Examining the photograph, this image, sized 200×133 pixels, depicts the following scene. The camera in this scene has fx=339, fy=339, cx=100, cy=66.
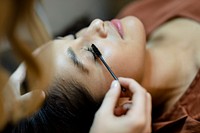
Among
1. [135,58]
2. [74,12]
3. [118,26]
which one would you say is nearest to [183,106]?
[135,58]

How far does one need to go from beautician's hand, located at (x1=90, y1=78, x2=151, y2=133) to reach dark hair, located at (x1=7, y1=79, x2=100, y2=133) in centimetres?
8

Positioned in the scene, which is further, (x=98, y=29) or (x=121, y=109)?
(x=98, y=29)

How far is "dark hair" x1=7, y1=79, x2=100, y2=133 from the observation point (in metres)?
0.95

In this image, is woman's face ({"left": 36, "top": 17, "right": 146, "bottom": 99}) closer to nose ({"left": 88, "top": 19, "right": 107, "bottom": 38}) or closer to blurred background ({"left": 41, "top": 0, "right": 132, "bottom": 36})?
nose ({"left": 88, "top": 19, "right": 107, "bottom": 38})

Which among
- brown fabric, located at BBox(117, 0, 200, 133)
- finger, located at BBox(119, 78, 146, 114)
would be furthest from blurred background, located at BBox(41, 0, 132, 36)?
finger, located at BBox(119, 78, 146, 114)

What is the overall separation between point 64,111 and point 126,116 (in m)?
0.20

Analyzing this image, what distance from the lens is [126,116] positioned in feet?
2.82

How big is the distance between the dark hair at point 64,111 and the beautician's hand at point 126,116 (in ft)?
0.27

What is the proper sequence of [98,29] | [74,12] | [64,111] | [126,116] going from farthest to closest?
[74,12] < [98,29] < [64,111] < [126,116]

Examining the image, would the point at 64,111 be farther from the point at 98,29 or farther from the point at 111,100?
the point at 98,29

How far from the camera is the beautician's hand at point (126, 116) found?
0.85 meters

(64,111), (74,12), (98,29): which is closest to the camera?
(64,111)

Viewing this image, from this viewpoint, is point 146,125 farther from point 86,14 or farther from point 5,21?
point 86,14

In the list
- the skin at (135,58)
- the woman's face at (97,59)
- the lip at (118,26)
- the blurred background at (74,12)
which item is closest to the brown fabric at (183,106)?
the skin at (135,58)
